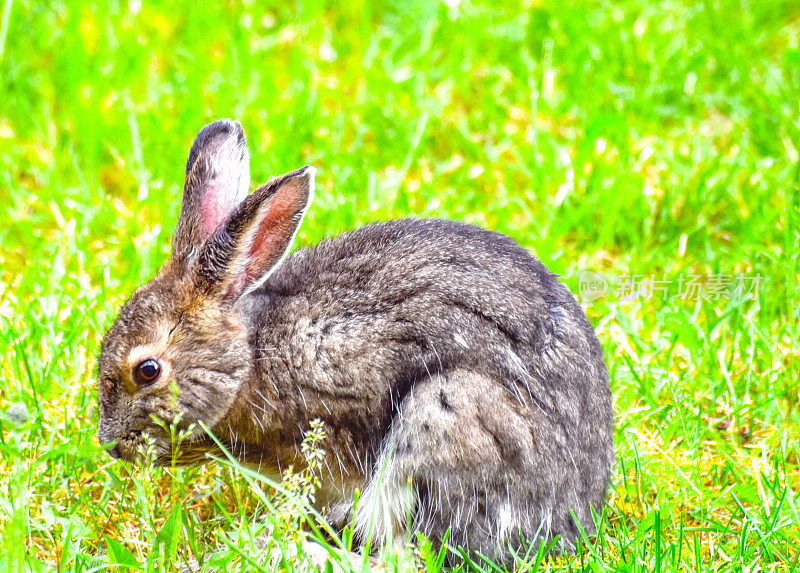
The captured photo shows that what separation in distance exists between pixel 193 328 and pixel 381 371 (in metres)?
0.85

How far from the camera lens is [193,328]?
439cm

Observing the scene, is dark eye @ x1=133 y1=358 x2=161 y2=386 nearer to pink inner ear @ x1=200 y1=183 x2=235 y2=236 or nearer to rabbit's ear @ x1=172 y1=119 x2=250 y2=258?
rabbit's ear @ x1=172 y1=119 x2=250 y2=258

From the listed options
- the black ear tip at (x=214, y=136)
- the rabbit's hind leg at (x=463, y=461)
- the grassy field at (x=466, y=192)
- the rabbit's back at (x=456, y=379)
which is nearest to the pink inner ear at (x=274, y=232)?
the rabbit's back at (x=456, y=379)

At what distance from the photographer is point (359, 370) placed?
13.9ft

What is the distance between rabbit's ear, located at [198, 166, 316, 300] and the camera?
4.18 m

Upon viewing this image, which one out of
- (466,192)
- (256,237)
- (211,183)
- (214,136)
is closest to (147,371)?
(256,237)

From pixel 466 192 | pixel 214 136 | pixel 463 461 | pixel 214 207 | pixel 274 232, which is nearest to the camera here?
pixel 463 461

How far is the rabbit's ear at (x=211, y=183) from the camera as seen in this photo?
4527 millimetres

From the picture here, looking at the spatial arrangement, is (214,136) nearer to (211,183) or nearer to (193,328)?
(211,183)

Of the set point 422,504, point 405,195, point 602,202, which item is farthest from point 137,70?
point 422,504

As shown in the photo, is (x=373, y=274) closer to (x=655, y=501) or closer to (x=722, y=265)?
(x=655, y=501)

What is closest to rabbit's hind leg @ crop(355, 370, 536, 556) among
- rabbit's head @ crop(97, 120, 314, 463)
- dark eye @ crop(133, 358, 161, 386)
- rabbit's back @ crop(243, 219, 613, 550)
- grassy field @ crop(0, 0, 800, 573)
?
rabbit's back @ crop(243, 219, 613, 550)

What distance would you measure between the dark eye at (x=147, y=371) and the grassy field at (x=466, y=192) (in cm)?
46

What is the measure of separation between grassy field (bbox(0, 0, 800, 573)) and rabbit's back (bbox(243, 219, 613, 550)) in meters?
0.30
